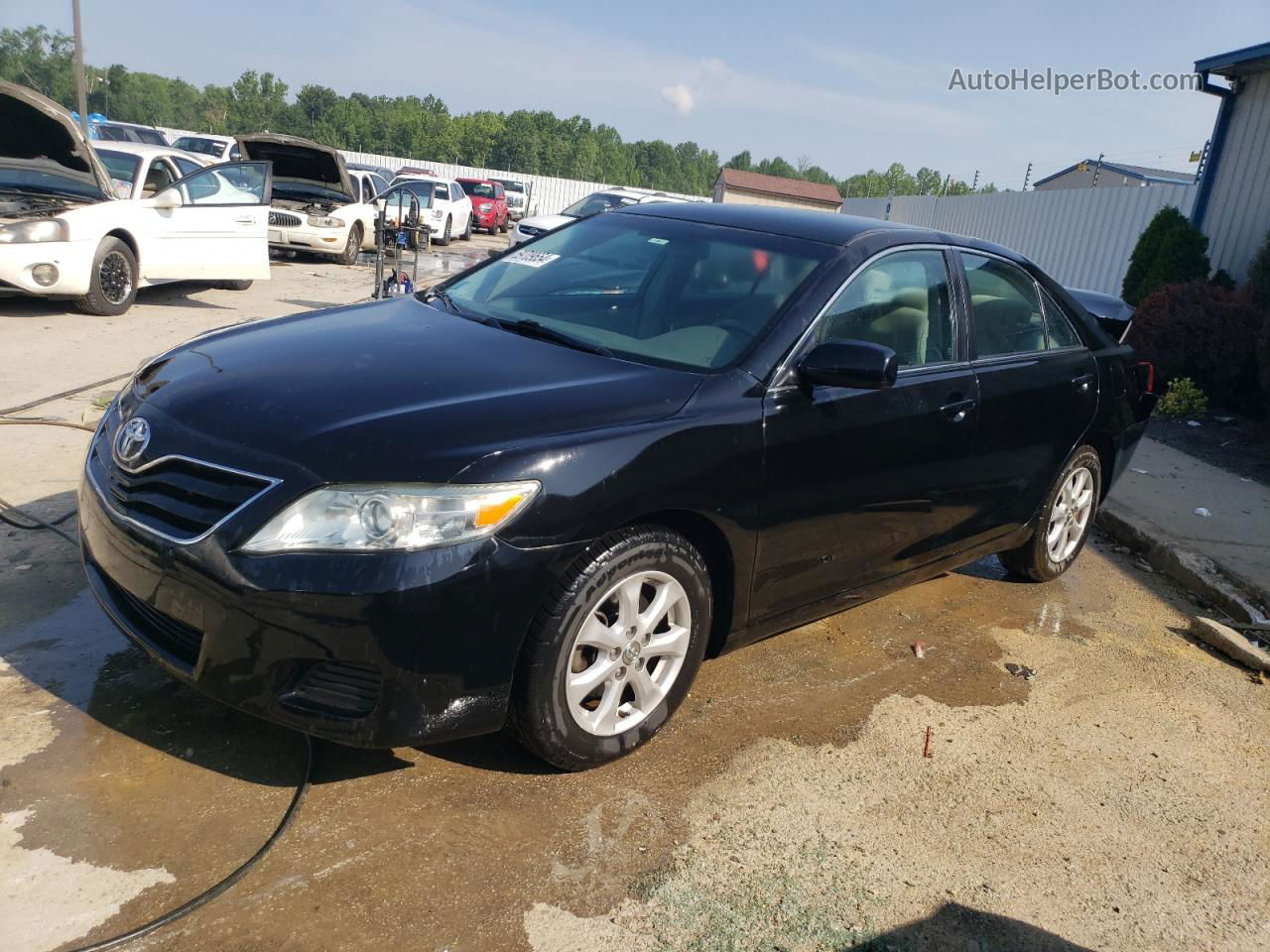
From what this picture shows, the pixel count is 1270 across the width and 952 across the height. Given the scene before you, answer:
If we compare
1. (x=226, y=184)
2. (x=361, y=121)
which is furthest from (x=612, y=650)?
(x=361, y=121)

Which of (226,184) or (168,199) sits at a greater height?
(226,184)

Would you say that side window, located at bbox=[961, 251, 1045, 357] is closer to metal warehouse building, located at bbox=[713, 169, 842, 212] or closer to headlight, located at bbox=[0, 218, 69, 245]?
headlight, located at bbox=[0, 218, 69, 245]

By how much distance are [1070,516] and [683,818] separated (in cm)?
318

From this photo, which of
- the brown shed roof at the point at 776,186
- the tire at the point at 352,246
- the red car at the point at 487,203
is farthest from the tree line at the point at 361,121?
the tire at the point at 352,246

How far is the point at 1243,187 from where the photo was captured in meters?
11.5

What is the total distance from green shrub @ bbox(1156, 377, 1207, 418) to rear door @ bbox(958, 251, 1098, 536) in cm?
575

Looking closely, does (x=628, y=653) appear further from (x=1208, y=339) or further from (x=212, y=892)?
(x=1208, y=339)

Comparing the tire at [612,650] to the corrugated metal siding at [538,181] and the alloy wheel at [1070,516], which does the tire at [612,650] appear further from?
the corrugated metal siding at [538,181]

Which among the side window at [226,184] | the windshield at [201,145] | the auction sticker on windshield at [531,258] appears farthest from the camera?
the windshield at [201,145]

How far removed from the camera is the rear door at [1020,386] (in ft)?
14.1

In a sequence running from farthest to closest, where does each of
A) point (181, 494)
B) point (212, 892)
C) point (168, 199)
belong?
point (168, 199) → point (181, 494) → point (212, 892)

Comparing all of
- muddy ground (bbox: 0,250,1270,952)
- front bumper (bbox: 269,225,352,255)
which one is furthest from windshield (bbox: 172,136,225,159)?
muddy ground (bbox: 0,250,1270,952)

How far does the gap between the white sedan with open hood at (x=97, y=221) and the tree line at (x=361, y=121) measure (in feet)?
247

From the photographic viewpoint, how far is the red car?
3047 centimetres
